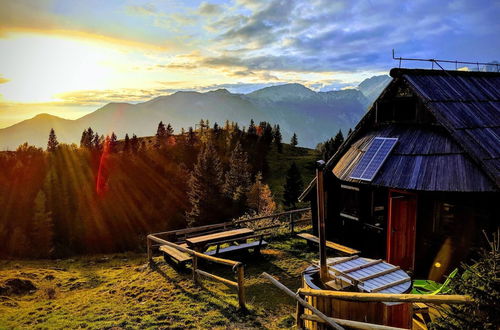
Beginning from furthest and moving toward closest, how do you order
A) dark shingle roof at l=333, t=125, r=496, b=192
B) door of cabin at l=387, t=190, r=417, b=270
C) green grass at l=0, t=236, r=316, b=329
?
door of cabin at l=387, t=190, r=417, b=270, dark shingle roof at l=333, t=125, r=496, b=192, green grass at l=0, t=236, r=316, b=329

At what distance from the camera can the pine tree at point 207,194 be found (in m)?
52.6

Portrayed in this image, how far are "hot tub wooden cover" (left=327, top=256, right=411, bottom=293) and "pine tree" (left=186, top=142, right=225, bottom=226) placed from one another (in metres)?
44.4

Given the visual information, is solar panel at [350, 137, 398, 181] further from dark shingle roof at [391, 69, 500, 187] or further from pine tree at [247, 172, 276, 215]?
pine tree at [247, 172, 276, 215]

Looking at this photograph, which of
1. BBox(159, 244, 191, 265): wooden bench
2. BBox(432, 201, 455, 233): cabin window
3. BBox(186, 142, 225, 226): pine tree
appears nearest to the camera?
BBox(432, 201, 455, 233): cabin window

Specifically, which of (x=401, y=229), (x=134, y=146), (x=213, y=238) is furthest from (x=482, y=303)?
(x=134, y=146)

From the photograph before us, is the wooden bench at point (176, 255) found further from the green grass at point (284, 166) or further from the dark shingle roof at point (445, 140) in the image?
the green grass at point (284, 166)

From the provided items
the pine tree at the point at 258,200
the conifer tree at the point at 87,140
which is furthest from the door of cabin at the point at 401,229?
the conifer tree at the point at 87,140

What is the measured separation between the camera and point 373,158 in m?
13.4

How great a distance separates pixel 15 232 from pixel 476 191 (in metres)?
75.8

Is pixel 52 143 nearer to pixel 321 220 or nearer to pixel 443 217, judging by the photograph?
pixel 443 217

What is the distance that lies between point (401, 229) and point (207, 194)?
42.3 meters

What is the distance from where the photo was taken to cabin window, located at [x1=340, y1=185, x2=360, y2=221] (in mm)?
14281

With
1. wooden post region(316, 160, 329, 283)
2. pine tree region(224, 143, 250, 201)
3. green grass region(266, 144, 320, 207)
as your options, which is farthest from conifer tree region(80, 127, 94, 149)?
wooden post region(316, 160, 329, 283)

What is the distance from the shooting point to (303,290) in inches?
293
